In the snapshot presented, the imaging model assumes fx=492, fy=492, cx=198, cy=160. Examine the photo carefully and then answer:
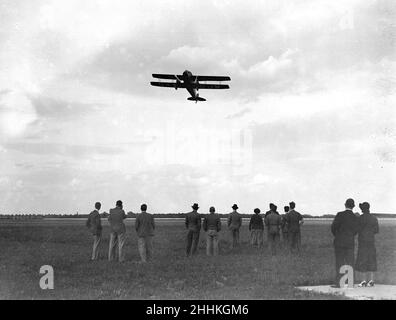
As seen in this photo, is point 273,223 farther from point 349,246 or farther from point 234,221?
point 349,246

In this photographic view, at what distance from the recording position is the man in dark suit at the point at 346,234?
38.4ft

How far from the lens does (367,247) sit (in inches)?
471

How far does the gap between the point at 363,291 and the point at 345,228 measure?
165cm

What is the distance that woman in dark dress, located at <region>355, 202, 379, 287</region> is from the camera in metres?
11.7

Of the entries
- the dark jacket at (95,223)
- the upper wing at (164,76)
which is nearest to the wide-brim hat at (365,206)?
the dark jacket at (95,223)

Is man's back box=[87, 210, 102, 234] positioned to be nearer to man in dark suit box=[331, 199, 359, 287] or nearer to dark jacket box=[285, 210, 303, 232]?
dark jacket box=[285, 210, 303, 232]

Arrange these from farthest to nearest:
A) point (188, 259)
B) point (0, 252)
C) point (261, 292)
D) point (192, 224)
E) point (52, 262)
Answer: point (0, 252) → point (192, 224) → point (188, 259) → point (52, 262) → point (261, 292)

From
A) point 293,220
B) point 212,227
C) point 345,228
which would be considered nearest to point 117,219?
point 212,227

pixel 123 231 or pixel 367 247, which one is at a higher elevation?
pixel 123 231
